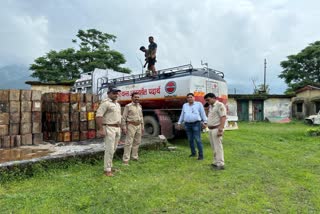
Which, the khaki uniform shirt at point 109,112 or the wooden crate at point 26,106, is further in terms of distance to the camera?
the wooden crate at point 26,106

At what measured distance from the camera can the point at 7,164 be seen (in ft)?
14.3

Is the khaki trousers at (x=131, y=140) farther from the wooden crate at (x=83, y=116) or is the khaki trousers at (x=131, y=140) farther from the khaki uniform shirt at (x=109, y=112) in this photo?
the wooden crate at (x=83, y=116)

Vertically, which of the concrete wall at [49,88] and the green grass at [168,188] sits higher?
the concrete wall at [49,88]

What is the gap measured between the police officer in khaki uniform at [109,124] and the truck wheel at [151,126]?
3422mm

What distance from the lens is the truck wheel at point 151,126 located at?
8.26 m

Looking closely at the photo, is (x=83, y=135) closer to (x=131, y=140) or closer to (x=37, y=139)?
(x=37, y=139)

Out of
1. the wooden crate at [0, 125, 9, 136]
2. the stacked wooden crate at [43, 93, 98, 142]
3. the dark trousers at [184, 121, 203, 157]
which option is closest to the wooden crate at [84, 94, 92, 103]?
the stacked wooden crate at [43, 93, 98, 142]

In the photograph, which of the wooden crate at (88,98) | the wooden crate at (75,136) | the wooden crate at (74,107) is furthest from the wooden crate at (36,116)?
the wooden crate at (88,98)

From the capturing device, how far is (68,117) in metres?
7.03

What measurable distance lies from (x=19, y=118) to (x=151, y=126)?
3932 mm

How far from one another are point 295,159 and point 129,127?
4304 mm

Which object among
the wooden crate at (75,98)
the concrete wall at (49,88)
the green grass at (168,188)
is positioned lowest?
the green grass at (168,188)

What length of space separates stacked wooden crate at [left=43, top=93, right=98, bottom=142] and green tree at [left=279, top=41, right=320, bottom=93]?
26741 mm

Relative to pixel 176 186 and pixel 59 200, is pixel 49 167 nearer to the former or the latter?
pixel 59 200
